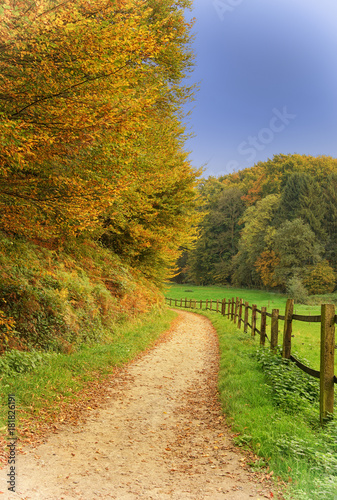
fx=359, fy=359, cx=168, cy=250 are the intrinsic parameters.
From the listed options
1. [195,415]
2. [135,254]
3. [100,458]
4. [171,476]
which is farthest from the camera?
[135,254]

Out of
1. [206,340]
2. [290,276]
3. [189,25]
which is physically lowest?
[206,340]

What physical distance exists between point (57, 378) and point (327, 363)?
4.66 metres

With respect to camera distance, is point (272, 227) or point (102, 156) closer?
point (102, 156)

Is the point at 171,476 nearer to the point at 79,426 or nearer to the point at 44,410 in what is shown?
the point at 79,426

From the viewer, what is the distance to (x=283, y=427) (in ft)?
15.8

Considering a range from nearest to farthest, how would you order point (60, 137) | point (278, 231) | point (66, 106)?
point (66, 106)
point (60, 137)
point (278, 231)

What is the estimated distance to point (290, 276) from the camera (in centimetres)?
4150

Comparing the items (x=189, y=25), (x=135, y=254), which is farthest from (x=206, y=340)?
(x=189, y=25)

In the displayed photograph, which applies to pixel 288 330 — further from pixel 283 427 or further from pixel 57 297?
pixel 57 297

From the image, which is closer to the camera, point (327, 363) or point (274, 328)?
point (327, 363)

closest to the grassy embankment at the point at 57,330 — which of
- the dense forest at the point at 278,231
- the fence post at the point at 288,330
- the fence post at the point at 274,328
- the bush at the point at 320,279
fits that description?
the fence post at the point at 274,328

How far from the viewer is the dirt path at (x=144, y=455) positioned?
373 cm

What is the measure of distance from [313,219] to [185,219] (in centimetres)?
3095

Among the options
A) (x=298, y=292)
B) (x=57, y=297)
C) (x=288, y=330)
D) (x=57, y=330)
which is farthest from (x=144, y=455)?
(x=298, y=292)
